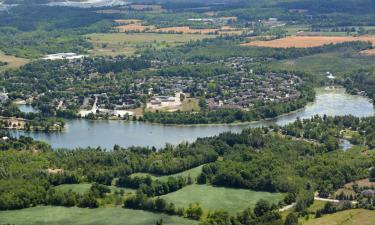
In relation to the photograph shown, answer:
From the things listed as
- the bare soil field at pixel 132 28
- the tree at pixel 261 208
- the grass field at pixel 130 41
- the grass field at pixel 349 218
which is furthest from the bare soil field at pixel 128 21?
the grass field at pixel 349 218

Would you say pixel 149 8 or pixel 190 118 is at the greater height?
pixel 190 118

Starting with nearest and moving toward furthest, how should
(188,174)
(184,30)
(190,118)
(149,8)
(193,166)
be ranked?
(188,174) → (193,166) → (190,118) → (184,30) → (149,8)

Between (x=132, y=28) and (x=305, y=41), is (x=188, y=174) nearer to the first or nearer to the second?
(x=305, y=41)

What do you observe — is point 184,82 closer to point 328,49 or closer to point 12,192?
point 328,49

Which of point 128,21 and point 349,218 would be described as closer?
point 349,218

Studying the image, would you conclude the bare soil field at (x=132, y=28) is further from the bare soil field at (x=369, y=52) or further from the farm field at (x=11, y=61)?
the bare soil field at (x=369, y=52)

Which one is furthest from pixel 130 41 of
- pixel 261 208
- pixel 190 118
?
pixel 261 208

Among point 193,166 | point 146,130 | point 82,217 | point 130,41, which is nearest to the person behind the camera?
point 82,217

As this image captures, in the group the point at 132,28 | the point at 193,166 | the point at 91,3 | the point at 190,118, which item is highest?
the point at 193,166

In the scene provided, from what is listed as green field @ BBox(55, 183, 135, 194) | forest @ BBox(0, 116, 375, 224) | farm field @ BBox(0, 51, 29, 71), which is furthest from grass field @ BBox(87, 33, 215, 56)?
green field @ BBox(55, 183, 135, 194)
